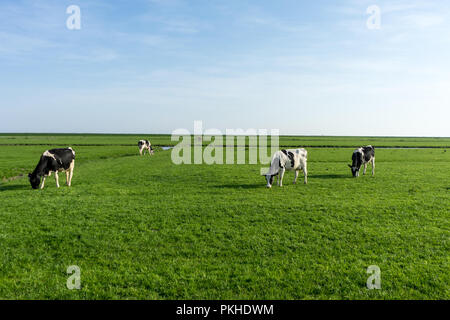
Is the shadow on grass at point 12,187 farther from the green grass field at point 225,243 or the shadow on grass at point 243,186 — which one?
the shadow on grass at point 243,186

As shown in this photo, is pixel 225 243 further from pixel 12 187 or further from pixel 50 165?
pixel 12 187

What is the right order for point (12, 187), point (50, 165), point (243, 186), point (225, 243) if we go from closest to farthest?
1. point (225, 243)
2. point (50, 165)
3. point (243, 186)
4. point (12, 187)

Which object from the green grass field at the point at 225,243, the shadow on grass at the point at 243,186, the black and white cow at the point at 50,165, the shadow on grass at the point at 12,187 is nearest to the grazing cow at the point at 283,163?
the shadow on grass at the point at 243,186

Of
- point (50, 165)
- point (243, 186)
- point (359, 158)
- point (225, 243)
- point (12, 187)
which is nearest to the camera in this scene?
point (225, 243)

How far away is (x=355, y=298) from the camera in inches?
225

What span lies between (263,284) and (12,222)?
9.32 meters

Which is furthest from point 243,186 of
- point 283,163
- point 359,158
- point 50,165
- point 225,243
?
point 50,165

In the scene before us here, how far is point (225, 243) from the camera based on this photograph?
8.34 metres

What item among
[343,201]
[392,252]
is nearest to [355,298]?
[392,252]

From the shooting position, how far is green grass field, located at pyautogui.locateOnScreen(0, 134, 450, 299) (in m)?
6.05

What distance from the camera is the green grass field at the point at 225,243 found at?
605cm

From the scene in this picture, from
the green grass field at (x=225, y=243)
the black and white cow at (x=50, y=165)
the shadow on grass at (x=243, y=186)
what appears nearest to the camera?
the green grass field at (x=225, y=243)

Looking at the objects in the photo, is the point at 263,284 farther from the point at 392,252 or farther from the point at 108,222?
the point at 108,222
